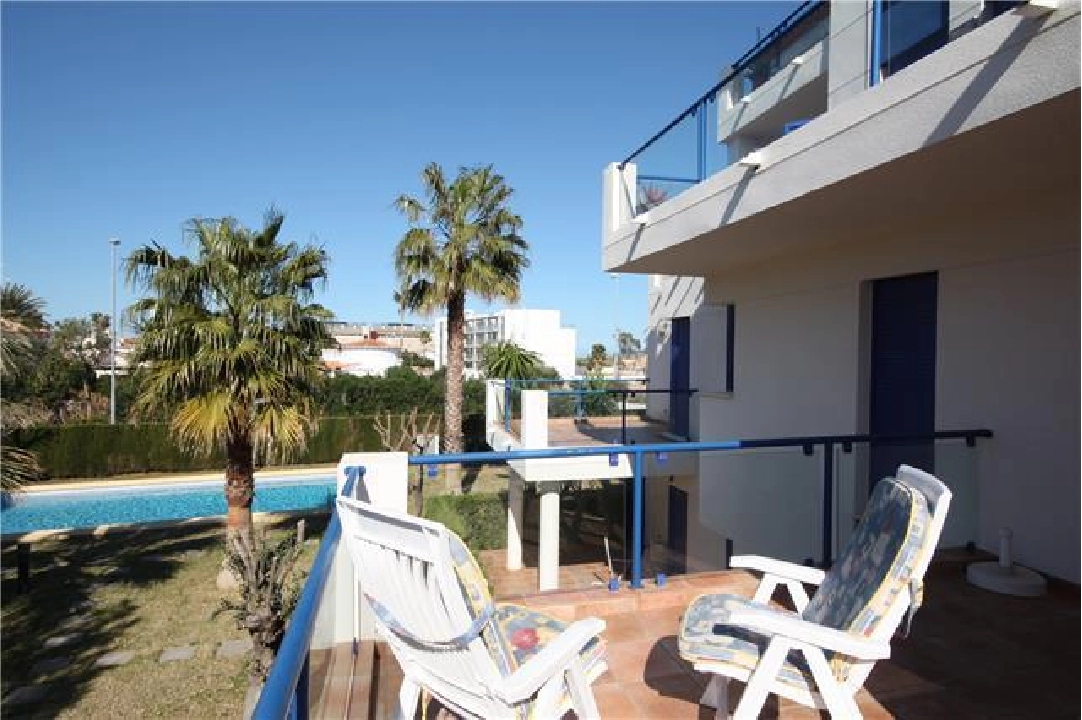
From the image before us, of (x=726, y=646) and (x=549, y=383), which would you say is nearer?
(x=726, y=646)

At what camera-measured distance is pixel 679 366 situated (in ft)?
48.1

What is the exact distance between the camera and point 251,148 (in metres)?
16.2

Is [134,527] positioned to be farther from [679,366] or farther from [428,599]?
[428,599]

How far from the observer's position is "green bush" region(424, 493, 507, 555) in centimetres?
412

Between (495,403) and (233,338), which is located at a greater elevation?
(233,338)

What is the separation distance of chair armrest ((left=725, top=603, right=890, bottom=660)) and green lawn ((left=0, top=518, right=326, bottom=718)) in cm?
740

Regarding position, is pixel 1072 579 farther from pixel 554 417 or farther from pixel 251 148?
pixel 251 148

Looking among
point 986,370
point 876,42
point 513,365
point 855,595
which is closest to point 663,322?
point 513,365

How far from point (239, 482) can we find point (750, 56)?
10.1 metres

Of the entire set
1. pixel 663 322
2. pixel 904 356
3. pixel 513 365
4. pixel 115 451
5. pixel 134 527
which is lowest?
pixel 134 527

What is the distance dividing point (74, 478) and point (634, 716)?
24652mm

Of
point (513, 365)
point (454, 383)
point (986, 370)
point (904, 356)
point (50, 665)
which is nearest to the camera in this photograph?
point (986, 370)

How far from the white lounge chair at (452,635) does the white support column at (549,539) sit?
2.15m

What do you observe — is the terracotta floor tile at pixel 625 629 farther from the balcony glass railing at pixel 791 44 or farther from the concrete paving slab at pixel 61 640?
the concrete paving slab at pixel 61 640
